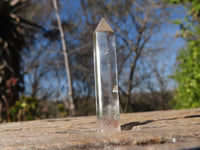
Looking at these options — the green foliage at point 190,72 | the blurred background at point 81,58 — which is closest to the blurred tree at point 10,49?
the blurred background at point 81,58

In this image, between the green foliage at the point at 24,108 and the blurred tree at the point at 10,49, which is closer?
Result: the green foliage at the point at 24,108

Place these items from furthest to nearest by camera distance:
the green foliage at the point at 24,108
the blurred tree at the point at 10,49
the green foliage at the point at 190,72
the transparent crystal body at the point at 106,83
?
the blurred tree at the point at 10,49, the green foliage at the point at 24,108, the green foliage at the point at 190,72, the transparent crystal body at the point at 106,83

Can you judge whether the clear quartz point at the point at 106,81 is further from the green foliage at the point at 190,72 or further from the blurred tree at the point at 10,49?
the blurred tree at the point at 10,49

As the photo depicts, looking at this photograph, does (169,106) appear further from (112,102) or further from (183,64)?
(112,102)

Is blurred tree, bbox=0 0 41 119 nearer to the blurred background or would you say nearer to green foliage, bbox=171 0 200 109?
the blurred background

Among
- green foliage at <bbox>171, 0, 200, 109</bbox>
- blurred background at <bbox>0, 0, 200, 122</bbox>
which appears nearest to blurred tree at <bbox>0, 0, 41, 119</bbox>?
blurred background at <bbox>0, 0, 200, 122</bbox>

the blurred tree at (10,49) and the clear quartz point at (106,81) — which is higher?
the blurred tree at (10,49)
